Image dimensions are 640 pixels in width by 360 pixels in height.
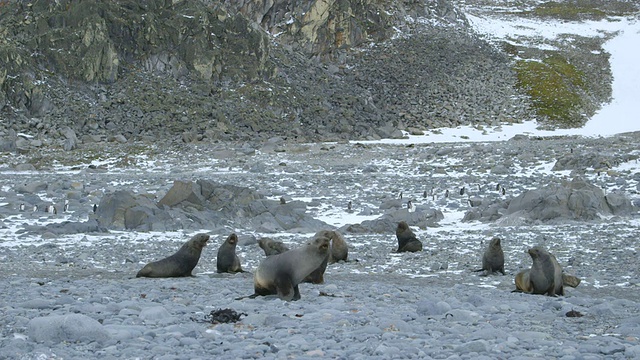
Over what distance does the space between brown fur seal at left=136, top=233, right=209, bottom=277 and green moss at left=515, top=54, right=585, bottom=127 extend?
48036 millimetres

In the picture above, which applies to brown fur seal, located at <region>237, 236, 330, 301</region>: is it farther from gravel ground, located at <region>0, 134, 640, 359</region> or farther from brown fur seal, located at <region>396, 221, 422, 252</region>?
brown fur seal, located at <region>396, 221, 422, 252</region>

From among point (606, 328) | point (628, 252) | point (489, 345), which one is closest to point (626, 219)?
point (628, 252)

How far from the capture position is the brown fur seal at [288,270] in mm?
9102

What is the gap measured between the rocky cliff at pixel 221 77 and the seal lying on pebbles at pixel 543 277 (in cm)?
3300

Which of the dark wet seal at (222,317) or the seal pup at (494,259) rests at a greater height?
the dark wet seal at (222,317)

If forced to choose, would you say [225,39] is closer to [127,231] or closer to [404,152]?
[404,152]

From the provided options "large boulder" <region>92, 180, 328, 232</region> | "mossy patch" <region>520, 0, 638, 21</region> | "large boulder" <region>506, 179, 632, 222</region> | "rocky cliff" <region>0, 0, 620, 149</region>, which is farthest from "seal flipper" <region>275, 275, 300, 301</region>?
"mossy patch" <region>520, 0, 638, 21</region>

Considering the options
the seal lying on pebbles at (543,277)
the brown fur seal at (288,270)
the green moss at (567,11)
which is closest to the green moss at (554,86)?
the green moss at (567,11)

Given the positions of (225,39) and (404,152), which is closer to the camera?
(404,152)

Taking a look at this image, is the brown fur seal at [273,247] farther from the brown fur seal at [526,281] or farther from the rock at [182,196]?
the rock at [182,196]

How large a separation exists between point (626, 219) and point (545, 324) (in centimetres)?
1246

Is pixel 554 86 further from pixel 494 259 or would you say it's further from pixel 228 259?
pixel 228 259

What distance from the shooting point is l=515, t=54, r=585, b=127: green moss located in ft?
189

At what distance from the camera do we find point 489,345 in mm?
6547
